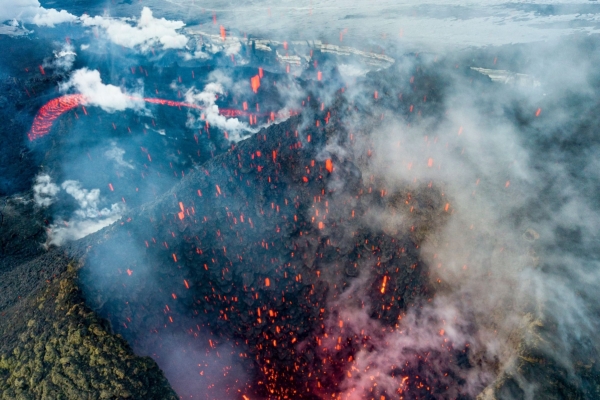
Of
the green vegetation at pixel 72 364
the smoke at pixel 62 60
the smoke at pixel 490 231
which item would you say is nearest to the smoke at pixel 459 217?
the smoke at pixel 490 231

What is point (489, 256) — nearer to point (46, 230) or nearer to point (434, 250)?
point (434, 250)

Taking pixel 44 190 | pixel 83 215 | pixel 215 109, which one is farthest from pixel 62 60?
pixel 83 215

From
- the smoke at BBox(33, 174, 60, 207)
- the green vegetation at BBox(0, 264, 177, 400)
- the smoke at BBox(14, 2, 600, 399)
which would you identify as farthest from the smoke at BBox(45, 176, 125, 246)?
the green vegetation at BBox(0, 264, 177, 400)

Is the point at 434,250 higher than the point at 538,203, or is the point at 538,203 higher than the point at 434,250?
the point at 538,203

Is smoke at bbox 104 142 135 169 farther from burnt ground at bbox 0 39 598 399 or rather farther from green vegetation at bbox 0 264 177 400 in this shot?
green vegetation at bbox 0 264 177 400

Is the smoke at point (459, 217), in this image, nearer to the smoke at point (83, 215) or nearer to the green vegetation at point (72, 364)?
the green vegetation at point (72, 364)

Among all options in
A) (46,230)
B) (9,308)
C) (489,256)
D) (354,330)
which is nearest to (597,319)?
(489,256)

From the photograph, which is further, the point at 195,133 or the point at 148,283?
the point at 195,133

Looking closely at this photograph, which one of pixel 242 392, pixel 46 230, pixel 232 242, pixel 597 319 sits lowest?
pixel 242 392
